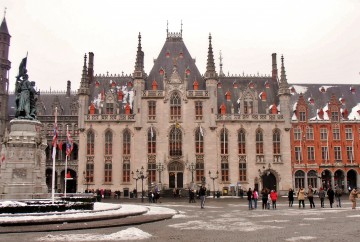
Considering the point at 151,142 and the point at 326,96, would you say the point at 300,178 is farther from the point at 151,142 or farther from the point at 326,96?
the point at 151,142

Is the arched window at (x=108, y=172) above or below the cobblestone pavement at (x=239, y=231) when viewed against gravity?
above

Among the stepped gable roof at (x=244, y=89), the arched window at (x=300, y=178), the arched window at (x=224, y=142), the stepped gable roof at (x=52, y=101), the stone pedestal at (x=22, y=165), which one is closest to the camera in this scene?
the stone pedestal at (x=22, y=165)

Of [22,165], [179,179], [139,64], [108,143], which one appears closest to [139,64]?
[139,64]

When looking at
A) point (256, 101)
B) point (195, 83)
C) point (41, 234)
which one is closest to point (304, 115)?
point (256, 101)

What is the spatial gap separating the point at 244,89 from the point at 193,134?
12129 mm

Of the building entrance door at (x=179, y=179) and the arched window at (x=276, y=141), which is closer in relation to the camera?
the building entrance door at (x=179, y=179)

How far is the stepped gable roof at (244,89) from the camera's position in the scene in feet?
211

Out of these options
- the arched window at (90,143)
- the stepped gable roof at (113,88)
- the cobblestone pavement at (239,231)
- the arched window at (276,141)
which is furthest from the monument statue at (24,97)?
the arched window at (276,141)

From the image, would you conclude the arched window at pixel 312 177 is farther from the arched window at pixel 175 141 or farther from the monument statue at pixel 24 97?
the monument statue at pixel 24 97

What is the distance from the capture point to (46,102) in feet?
267

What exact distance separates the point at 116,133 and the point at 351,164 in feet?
122

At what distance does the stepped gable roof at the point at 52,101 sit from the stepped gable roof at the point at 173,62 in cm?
2355

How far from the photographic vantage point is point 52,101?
3219 inches

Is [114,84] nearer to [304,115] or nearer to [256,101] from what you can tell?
[256,101]
